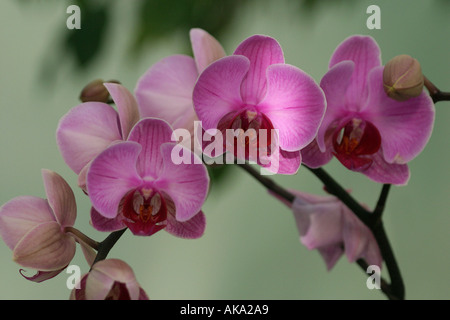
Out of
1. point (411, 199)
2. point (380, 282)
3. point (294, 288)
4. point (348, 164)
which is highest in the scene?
point (348, 164)

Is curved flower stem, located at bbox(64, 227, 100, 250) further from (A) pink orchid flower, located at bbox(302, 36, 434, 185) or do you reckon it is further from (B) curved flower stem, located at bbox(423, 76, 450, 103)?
(B) curved flower stem, located at bbox(423, 76, 450, 103)

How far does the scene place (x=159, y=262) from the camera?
1.38 m

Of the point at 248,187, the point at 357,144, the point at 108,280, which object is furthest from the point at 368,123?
the point at 248,187

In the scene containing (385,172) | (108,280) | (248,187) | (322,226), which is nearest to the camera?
(108,280)

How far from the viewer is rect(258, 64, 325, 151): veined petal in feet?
1.20

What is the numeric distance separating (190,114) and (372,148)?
6.0 inches

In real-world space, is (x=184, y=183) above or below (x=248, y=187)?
above

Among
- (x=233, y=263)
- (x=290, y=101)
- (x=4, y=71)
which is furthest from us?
(x=233, y=263)

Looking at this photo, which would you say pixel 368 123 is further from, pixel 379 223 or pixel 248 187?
pixel 248 187

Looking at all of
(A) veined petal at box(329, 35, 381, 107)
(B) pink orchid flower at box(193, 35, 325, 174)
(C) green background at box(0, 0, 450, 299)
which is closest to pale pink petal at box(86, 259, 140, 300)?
(B) pink orchid flower at box(193, 35, 325, 174)

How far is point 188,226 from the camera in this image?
0.39 meters

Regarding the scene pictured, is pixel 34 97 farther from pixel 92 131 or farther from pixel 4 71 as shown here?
pixel 92 131

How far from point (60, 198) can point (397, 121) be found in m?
0.28

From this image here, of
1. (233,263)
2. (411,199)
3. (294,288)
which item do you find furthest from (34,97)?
(411,199)
